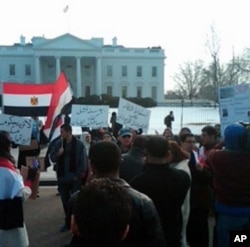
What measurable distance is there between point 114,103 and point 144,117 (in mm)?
50840

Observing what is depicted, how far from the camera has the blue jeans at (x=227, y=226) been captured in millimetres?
3762

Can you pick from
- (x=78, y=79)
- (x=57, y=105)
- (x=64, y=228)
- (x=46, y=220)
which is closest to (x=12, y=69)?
(x=78, y=79)

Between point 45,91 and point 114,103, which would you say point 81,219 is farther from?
point 114,103

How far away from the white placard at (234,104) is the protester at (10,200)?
3.87 m

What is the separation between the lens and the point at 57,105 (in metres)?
8.81

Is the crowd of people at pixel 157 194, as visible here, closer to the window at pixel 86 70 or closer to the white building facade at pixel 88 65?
the white building facade at pixel 88 65

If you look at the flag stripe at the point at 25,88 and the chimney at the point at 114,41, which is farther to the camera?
the chimney at the point at 114,41

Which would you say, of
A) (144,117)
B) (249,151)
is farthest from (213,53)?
(249,151)

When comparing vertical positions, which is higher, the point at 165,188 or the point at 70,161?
the point at 165,188

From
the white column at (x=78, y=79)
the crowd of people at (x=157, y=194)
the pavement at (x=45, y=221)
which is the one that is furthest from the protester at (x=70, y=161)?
the white column at (x=78, y=79)

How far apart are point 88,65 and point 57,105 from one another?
271ft

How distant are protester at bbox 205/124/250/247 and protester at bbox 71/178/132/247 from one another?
1.92 meters

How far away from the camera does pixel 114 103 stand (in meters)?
61.4

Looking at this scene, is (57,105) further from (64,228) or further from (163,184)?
(163,184)
